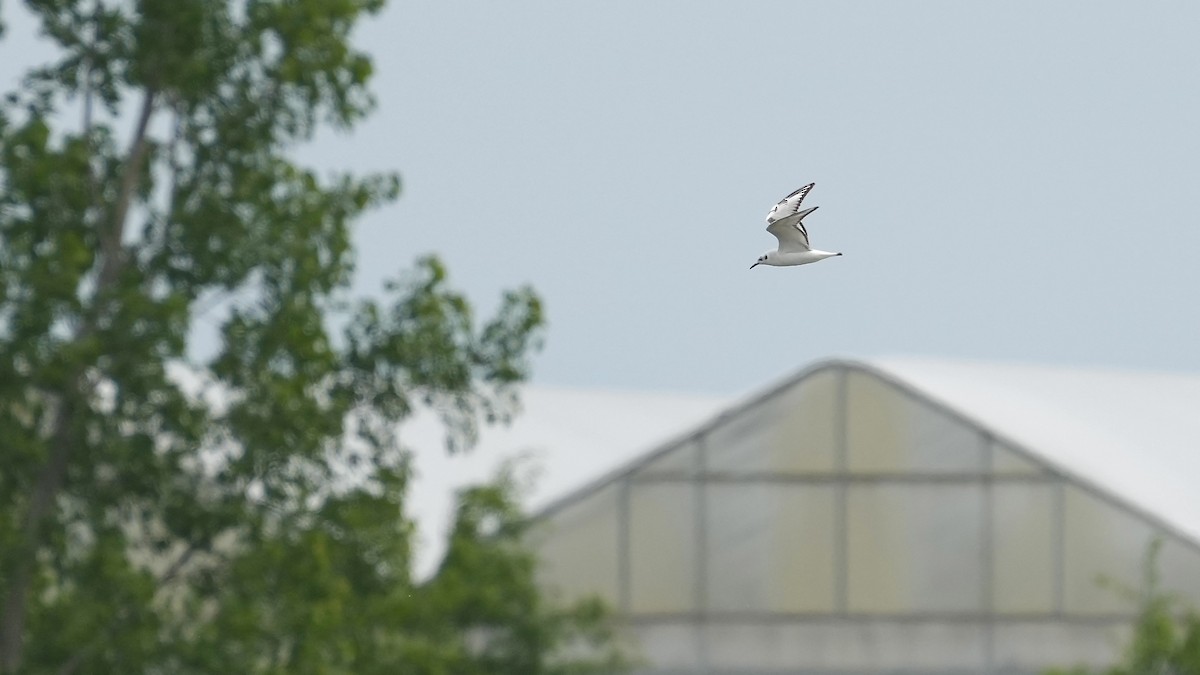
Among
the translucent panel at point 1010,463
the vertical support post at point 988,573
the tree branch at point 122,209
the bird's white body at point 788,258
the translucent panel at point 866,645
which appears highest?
the tree branch at point 122,209

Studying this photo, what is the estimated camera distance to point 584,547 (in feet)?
69.9

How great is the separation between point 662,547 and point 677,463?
32.4 inches

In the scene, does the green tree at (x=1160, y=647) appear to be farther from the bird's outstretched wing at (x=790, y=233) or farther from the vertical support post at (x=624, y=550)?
the bird's outstretched wing at (x=790, y=233)

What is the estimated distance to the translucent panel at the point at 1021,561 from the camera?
21.6m

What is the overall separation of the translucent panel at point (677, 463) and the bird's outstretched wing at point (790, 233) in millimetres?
12786

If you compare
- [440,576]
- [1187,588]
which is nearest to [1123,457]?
[1187,588]

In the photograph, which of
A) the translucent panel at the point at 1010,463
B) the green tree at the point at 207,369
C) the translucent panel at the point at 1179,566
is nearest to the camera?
the green tree at the point at 207,369

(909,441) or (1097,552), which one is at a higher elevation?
(909,441)

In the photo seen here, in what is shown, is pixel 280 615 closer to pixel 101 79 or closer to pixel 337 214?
pixel 337 214

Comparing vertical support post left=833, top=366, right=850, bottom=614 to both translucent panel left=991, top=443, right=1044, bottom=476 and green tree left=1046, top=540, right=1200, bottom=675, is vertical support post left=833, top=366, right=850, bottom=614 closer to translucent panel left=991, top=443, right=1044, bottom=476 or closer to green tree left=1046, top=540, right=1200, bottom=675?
translucent panel left=991, top=443, right=1044, bottom=476

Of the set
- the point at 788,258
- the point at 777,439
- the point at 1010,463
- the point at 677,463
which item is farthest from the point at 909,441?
Result: the point at 788,258

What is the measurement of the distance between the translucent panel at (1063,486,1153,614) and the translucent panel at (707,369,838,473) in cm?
243

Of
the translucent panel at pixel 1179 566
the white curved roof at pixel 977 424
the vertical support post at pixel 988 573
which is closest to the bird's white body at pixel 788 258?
the white curved roof at pixel 977 424

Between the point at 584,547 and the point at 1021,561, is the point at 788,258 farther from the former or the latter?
the point at 1021,561
